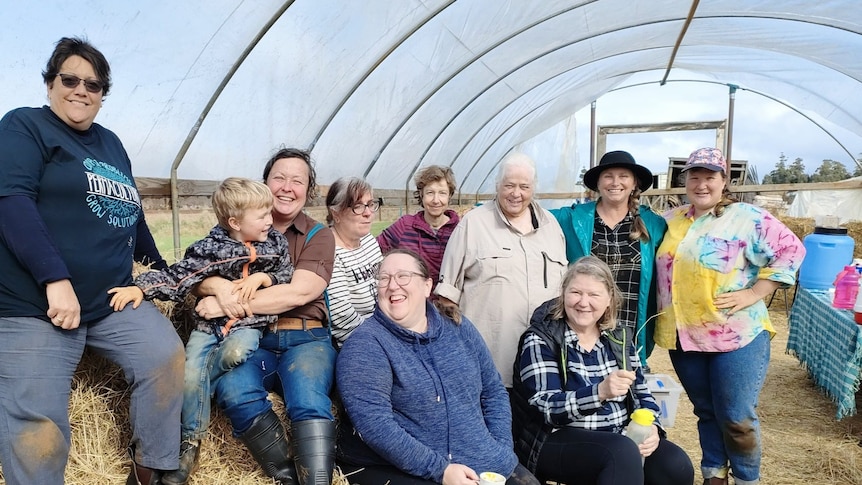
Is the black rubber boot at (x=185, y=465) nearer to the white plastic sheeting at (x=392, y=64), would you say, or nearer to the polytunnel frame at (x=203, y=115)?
the white plastic sheeting at (x=392, y=64)

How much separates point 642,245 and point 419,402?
156cm

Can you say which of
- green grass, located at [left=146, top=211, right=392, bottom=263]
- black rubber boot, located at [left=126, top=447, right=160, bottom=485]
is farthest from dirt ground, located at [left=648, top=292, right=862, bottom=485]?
green grass, located at [left=146, top=211, right=392, bottom=263]

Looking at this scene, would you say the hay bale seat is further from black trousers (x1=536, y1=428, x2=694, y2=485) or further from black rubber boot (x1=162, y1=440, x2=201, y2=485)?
black trousers (x1=536, y1=428, x2=694, y2=485)

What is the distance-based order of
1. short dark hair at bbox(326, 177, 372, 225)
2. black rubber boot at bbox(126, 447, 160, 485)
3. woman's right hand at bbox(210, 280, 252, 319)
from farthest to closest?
short dark hair at bbox(326, 177, 372, 225) < woman's right hand at bbox(210, 280, 252, 319) < black rubber boot at bbox(126, 447, 160, 485)

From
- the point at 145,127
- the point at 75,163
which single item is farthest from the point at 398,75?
the point at 75,163

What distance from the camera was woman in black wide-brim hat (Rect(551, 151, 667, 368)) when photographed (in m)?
2.96

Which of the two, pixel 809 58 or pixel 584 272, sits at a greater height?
pixel 809 58

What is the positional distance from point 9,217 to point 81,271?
0.86ft

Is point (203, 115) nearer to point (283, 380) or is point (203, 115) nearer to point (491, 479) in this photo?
point (283, 380)

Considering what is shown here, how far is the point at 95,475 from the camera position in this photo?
2.04 meters

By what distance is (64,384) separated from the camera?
71.2 inches

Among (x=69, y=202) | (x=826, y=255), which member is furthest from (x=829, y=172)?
(x=69, y=202)

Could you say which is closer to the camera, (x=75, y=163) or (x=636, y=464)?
(x=75, y=163)

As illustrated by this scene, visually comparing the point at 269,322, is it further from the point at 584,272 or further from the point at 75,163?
the point at 584,272
